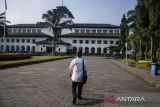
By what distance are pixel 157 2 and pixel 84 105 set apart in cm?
2068

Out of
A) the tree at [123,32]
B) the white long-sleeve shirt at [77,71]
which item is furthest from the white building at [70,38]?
the white long-sleeve shirt at [77,71]

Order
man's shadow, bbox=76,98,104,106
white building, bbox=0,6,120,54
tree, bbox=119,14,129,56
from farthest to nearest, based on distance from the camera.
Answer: white building, bbox=0,6,120,54, tree, bbox=119,14,129,56, man's shadow, bbox=76,98,104,106

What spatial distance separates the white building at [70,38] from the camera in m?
106

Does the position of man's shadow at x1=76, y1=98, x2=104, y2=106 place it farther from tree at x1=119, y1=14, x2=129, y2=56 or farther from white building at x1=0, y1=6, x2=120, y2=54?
white building at x1=0, y1=6, x2=120, y2=54

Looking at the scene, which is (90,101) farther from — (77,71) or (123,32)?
(123,32)

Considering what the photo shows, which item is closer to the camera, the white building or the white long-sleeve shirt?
the white long-sleeve shirt

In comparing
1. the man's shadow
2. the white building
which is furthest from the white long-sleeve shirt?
the white building

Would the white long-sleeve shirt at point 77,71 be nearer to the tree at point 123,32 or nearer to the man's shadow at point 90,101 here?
the man's shadow at point 90,101

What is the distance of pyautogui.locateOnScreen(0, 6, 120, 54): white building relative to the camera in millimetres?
106312

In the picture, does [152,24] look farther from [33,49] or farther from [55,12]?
[33,49]

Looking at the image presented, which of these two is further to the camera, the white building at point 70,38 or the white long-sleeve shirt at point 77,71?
the white building at point 70,38

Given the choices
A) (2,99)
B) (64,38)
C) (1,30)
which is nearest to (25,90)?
(2,99)

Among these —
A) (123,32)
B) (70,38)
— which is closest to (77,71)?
(123,32)

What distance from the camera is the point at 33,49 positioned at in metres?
110
